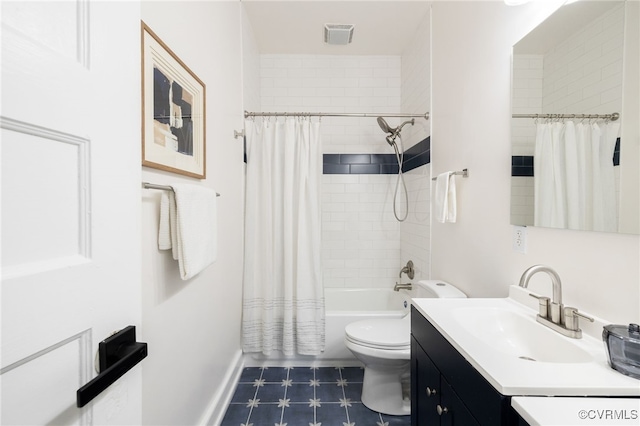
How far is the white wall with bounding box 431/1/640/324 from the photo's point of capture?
2.91 ft

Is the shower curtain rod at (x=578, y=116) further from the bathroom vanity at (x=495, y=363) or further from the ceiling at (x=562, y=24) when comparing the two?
the bathroom vanity at (x=495, y=363)

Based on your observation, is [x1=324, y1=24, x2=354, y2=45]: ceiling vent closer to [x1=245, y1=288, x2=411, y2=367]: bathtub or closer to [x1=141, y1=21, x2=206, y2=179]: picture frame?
[x1=141, y1=21, x2=206, y2=179]: picture frame

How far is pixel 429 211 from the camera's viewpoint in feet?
7.13

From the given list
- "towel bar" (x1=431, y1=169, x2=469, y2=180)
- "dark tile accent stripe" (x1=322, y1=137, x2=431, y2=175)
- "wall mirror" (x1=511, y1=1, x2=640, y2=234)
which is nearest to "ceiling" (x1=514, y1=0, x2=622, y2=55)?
"wall mirror" (x1=511, y1=1, x2=640, y2=234)

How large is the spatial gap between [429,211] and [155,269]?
181cm

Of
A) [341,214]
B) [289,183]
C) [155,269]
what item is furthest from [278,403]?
[341,214]

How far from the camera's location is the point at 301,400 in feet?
6.12

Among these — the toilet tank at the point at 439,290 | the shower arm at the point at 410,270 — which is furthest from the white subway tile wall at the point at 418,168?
the toilet tank at the point at 439,290

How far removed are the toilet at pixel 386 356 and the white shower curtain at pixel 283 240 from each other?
1.54ft

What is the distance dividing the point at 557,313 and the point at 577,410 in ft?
1.50

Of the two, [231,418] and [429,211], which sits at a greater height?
[429,211]

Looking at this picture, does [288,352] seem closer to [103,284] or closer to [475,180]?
[475,180]

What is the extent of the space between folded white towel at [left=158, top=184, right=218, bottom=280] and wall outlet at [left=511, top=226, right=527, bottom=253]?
1.32m

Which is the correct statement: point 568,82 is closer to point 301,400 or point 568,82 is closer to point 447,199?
point 447,199
